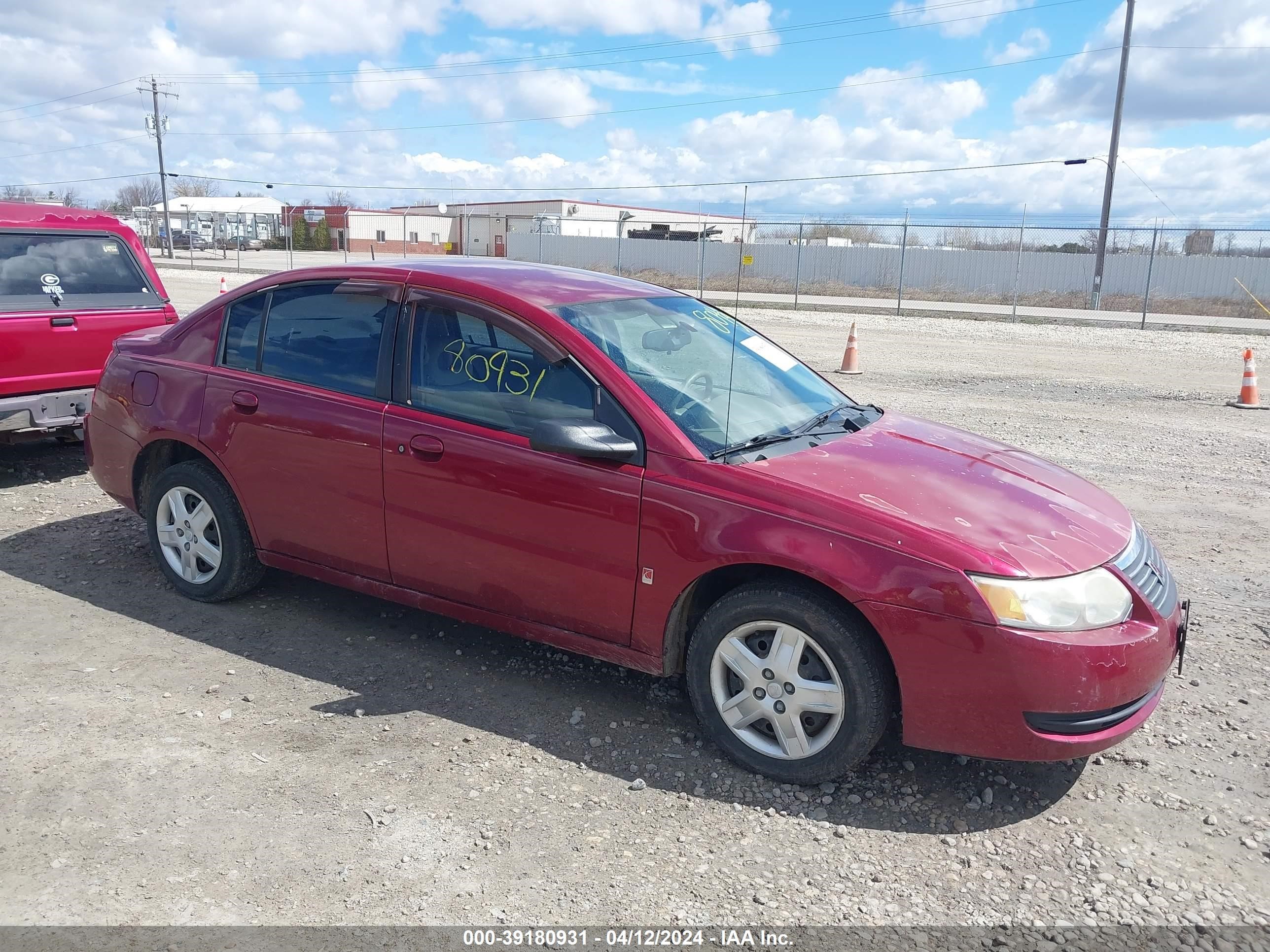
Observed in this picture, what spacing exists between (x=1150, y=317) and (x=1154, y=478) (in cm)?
2164

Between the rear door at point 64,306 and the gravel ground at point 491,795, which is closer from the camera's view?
the gravel ground at point 491,795

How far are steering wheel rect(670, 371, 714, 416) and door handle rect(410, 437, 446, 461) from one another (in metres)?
0.97

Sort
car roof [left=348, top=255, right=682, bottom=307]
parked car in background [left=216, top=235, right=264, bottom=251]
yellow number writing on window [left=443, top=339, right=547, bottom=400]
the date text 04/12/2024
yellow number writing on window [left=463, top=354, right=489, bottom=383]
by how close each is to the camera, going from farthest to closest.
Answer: parked car in background [left=216, top=235, right=264, bottom=251]
car roof [left=348, top=255, right=682, bottom=307]
yellow number writing on window [left=463, top=354, right=489, bottom=383]
yellow number writing on window [left=443, top=339, right=547, bottom=400]
the date text 04/12/2024

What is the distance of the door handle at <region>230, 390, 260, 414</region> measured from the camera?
468 centimetres

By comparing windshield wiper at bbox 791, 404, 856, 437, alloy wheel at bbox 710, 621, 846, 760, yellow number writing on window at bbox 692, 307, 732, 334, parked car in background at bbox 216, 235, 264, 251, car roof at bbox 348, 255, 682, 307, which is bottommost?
alloy wheel at bbox 710, 621, 846, 760

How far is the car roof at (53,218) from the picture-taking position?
7.14 m

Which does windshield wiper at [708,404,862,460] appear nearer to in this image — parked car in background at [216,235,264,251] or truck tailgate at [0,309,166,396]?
truck tailgate at [0,309,166,396]

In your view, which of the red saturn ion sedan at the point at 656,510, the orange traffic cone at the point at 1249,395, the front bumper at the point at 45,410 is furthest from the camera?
the orange traffic cone at the point at 1249,395

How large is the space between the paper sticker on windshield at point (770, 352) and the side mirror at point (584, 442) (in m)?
1.31

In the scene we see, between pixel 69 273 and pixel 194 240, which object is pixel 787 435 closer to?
pixel 69 273

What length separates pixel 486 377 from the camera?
4.14 m

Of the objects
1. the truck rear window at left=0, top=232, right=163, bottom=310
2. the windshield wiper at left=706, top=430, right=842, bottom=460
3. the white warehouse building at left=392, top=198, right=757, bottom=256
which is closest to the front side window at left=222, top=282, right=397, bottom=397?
the windshield wiper at left=706, top=430, right=842, bottom=460

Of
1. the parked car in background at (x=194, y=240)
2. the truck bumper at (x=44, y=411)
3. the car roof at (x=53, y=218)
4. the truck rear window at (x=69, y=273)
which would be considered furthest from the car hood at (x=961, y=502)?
the parked car in background at (x=194, y=240)

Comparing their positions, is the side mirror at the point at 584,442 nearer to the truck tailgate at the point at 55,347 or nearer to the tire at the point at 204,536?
the tire at the point at 204,536
